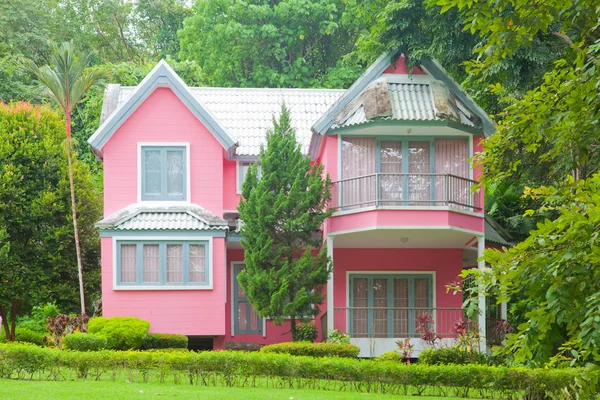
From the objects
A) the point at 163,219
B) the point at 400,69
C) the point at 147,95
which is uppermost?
the point at 400,69

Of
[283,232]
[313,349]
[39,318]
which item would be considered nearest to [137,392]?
[313,349]

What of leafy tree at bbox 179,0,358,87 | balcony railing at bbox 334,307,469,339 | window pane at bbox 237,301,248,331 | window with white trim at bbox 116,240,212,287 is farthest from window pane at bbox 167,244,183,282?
leafy tree at bbox 179,0,358,87

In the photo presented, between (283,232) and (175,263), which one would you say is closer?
(283,232)

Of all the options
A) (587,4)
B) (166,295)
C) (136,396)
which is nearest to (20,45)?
(166,295)

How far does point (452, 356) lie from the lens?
23703 millimetres

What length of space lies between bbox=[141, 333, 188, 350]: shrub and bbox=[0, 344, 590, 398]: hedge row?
17.8ft

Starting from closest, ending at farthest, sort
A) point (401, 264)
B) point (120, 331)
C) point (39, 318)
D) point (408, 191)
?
point (120, 331)
point (408, 191)
point (401, 264)
point (39, 318)

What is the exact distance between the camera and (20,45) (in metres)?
45.7

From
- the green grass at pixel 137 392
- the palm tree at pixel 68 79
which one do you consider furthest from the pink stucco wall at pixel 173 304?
the green grass at pixel 137 392

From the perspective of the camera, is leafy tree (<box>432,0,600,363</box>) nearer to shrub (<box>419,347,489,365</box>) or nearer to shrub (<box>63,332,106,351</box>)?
shrub (<box>419,347,489,365</box>)

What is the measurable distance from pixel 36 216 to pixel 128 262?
187 inches

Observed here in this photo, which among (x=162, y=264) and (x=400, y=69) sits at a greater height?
(x=400, y=69)

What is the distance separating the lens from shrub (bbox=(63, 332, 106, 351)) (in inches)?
889

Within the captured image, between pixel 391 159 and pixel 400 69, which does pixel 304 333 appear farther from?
pixel 400 69
